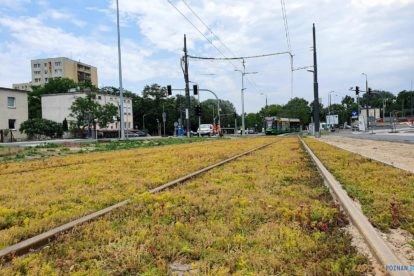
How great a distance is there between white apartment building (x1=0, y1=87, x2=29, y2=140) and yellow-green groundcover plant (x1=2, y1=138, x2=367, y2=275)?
177 feet

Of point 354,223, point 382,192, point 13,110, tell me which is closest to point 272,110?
point 13,110

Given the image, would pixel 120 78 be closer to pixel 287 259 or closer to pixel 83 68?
pixel 287 259

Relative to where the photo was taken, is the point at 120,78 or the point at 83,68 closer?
the point at 120,78

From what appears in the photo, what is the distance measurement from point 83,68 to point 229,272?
145399mm

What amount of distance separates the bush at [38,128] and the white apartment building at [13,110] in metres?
1.42

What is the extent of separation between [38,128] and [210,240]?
58116 mm

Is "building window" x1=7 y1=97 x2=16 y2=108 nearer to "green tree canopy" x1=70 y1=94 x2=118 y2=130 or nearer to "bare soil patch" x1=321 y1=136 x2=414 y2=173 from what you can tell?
"green tree canopy" x1=70 y1=94 x2=118 y2=130

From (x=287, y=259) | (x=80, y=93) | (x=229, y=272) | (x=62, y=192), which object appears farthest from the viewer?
(x=80, y=93)

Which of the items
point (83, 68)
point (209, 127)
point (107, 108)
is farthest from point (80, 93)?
point (83, 68)

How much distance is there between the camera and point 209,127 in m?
75.2

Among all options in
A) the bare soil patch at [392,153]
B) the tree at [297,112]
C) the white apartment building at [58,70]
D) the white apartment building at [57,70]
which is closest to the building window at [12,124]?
the bare soil patch at [392,153]

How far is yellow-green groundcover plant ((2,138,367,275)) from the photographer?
339 centimetres

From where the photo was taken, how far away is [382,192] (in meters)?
6.54

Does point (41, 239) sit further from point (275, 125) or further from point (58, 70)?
point (58, 70)
